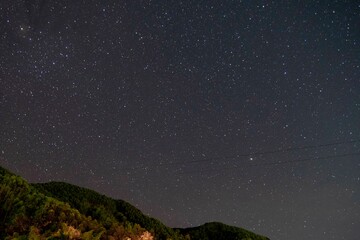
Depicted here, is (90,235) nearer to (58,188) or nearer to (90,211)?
(90,211)

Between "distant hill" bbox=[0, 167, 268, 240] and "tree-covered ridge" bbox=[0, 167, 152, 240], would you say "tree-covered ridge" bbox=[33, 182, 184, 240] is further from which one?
"tree-covered ridge" bbox=[0, 167, 152, 240]

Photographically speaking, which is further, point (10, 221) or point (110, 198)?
point (110, 198)

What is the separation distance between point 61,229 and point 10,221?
93 centimetres

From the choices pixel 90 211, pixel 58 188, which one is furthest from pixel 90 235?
pixel 58 188

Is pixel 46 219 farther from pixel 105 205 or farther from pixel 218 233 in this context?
pixel 218 233

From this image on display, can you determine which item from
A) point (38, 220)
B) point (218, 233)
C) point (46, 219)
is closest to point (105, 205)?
point (218, 233)

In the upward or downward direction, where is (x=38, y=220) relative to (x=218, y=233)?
downward

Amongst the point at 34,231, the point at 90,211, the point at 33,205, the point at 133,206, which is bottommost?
the point at 34,231

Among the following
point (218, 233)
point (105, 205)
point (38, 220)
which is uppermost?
point (218, 233)

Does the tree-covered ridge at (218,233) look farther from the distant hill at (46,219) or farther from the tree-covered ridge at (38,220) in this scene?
the tree-covered ridge at (38,220)

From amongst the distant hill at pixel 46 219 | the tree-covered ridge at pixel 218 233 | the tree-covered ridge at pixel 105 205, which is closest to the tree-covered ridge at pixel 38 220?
the distant hill at pixel 46 219

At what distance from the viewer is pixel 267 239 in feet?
50.5

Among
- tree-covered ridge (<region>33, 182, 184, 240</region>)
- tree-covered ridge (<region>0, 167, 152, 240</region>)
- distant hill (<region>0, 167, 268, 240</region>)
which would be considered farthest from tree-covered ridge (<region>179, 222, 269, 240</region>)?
tree-covered ridge (<region>0, 167, 152, 240</region>)

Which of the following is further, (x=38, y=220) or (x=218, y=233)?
(x=218, y=233)
